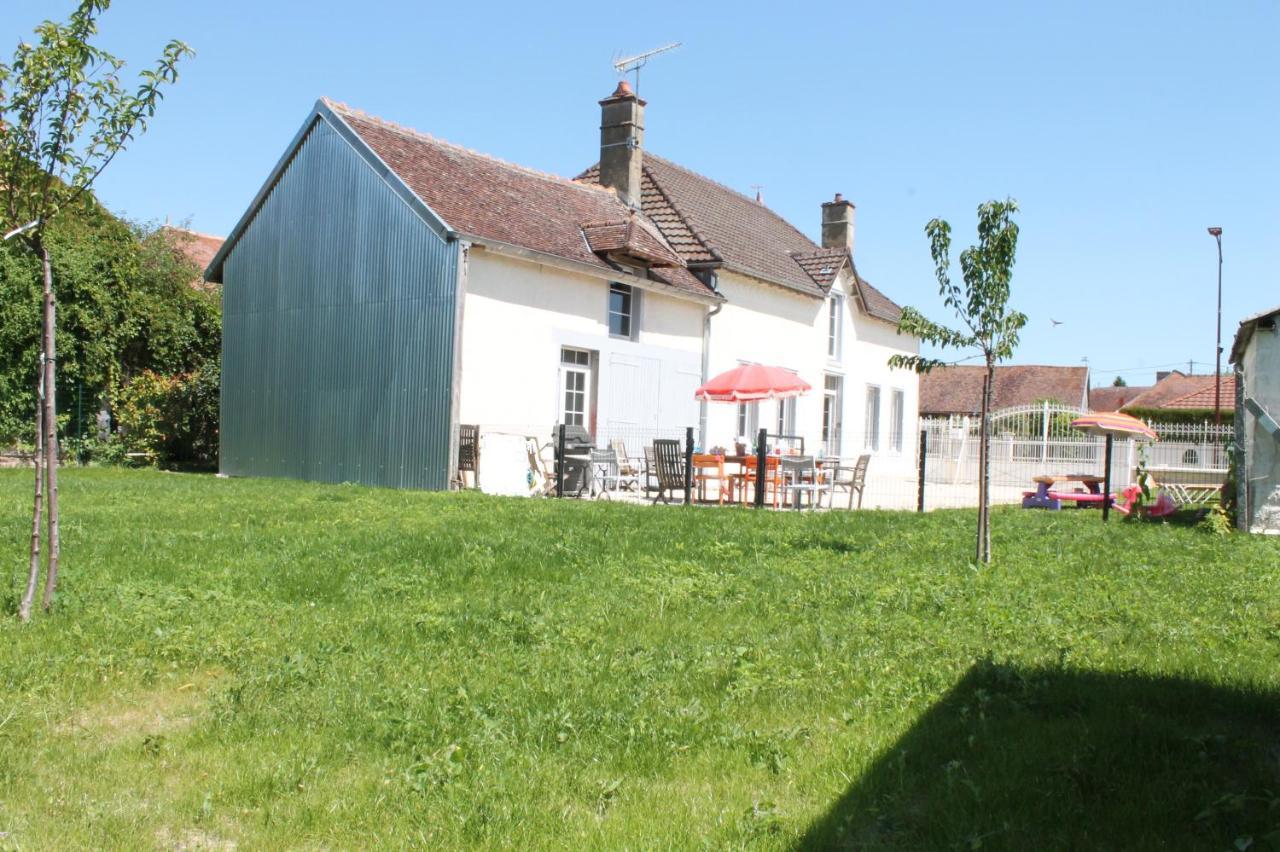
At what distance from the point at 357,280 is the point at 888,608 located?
1316 centimetres

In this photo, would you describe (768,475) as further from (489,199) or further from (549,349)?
(489,199)

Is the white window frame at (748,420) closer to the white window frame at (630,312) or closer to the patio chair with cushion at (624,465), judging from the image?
the white window frame at (630,312)

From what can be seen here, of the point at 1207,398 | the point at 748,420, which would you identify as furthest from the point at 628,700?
the point at 1207,398

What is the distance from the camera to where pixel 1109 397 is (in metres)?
79.8

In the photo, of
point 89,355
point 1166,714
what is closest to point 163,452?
point 89,355

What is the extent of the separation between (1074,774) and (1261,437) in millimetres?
9440

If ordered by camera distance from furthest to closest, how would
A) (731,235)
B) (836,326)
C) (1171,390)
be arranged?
(1171,390) < (836,326) < (731,235)

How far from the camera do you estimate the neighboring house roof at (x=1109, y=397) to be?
3063 inches

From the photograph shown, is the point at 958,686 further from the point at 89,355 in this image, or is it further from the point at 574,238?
the point at 89,355

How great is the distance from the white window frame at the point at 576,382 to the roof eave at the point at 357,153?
10.6 feet

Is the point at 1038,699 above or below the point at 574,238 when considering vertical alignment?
below

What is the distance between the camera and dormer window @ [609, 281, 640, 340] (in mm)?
19581

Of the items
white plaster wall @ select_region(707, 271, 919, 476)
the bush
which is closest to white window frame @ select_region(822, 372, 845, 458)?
white plaster wall @ select_region(707, 271, 919, 476)

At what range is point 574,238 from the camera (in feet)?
62.8
